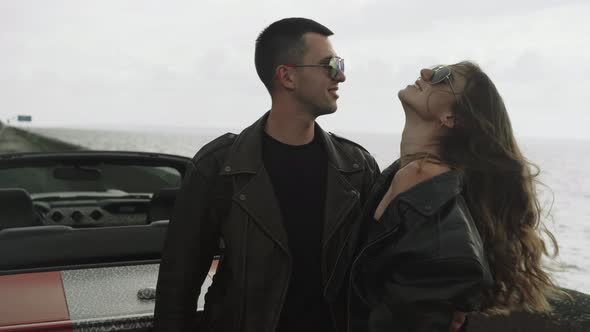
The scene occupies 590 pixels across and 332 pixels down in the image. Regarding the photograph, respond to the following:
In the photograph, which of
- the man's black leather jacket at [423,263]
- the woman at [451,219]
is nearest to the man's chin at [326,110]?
the woman at [451,219]

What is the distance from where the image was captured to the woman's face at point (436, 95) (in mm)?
2008

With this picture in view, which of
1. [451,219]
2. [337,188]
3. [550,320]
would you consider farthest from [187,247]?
[550,320]

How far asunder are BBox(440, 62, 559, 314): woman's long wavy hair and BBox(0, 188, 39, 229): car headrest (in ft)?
7.35

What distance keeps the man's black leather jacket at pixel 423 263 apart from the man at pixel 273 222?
323mm

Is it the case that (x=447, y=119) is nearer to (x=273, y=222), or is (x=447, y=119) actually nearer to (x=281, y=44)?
(x=273, y=222)

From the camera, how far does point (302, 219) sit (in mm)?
2391

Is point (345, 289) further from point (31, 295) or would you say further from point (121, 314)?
point (31, 295)

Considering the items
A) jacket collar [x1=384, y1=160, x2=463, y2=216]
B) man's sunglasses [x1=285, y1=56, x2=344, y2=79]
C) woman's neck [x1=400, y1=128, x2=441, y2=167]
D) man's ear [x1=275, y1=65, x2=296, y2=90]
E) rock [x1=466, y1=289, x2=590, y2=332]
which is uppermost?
man's sunglasses [x1=285, y1=56, x2=344, y2=79]

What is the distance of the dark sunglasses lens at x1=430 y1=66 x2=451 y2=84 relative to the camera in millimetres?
2019

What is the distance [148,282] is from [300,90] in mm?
959

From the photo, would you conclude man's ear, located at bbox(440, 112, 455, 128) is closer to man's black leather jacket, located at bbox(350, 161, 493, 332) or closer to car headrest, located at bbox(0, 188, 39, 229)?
man's black leather jacket, located at bbox(350, 161, 493, 332)

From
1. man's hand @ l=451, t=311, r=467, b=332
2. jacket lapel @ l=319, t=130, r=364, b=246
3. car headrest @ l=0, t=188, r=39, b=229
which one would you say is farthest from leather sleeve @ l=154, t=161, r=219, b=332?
car headrest @ l=0, t=188, r=39, b=229

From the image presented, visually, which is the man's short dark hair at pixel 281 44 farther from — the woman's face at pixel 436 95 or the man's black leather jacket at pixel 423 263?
the man's black leather jacket at pixel 423 263

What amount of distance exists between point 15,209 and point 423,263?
2.33 metres
